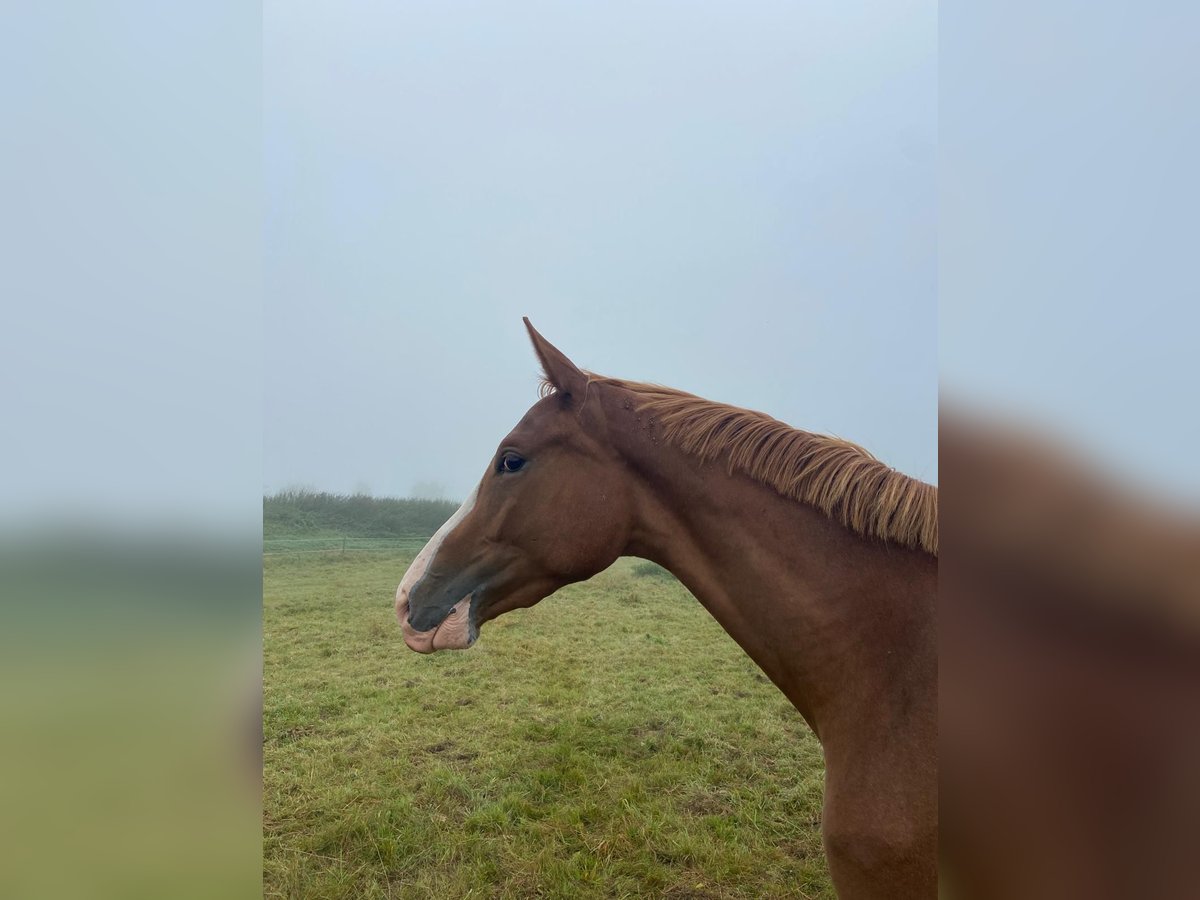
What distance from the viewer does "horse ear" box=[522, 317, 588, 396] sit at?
1.58 m

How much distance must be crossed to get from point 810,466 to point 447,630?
1068 millimetres

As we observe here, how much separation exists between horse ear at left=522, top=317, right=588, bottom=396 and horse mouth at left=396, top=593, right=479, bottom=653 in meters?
0.64

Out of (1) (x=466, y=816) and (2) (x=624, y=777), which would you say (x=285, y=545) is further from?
(2) (x=624, y=777)

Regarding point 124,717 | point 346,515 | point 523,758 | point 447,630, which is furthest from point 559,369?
point 346,515

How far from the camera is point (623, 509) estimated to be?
60.6 inches

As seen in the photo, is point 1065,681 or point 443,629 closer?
point 1065,681

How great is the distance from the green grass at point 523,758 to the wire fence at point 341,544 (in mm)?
72

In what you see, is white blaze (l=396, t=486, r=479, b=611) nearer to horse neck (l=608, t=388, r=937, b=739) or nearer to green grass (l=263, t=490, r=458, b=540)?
horse neck (l=608, t=388, r=937, b=739)

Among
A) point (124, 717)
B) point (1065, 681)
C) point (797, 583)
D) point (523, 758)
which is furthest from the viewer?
point (523, 758)

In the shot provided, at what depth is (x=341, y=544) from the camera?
147 inches

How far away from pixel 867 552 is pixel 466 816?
7.57ft

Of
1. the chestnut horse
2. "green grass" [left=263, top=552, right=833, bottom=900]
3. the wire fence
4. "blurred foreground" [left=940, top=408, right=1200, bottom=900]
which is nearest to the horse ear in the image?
the chestnut horse

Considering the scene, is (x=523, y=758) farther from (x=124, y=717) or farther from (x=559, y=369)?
(x=124, y=717)

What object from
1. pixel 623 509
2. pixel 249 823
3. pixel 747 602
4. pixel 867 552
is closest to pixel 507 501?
pixel 623 509
